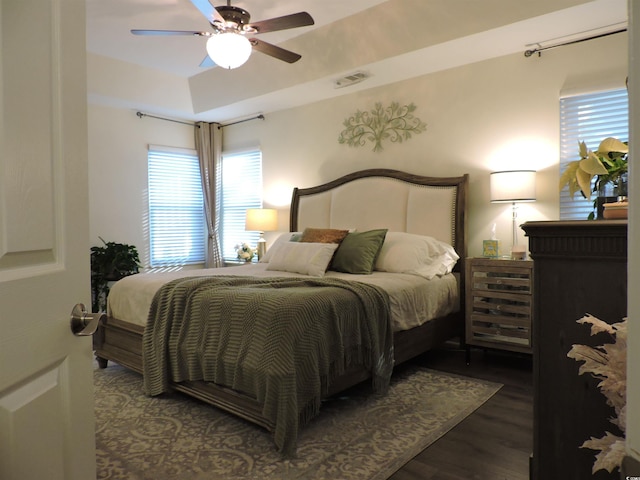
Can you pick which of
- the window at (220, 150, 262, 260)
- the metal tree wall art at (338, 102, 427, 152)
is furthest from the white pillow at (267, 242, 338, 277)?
the window at (220, 150, 262, 260)

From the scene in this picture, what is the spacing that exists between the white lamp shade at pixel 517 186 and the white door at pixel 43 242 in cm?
329

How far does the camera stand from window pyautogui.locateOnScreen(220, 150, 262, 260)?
241 inches

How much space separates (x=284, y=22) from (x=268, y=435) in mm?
2504

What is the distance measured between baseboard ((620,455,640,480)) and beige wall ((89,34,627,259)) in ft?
12.1

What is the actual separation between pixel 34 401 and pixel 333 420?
6.49 feet

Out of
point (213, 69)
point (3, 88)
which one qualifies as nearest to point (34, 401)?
point (3, 88)

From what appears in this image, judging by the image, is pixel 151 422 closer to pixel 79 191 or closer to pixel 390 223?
pixel 79 191

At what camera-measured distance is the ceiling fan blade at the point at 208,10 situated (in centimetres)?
264

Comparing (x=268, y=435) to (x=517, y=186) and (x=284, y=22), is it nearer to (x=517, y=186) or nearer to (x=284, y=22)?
(x=284, y=22)

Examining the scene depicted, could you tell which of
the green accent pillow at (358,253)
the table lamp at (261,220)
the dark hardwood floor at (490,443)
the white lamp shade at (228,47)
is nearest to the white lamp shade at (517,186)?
the green accent pillow at (358,253)

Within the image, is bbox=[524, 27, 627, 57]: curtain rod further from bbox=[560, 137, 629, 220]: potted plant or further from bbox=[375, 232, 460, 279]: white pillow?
bbox=[560, 137, 629, 220]: potted plant

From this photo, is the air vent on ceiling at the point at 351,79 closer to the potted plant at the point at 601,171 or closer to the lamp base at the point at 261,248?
the lamp base at the point at 261,248

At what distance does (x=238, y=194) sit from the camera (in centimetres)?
633

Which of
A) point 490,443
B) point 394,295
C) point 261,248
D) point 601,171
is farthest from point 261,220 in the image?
point 601,171
